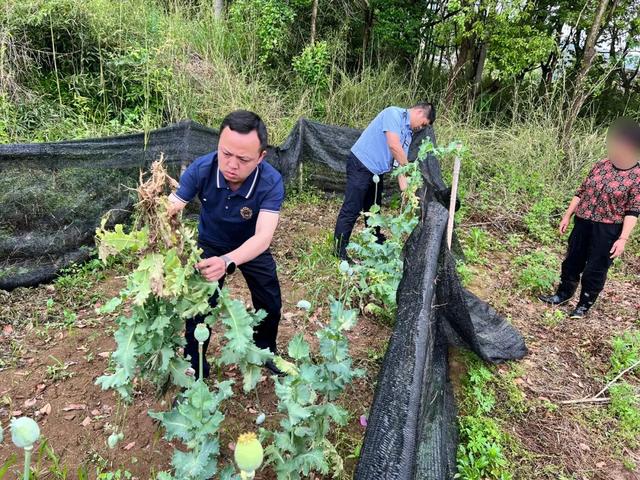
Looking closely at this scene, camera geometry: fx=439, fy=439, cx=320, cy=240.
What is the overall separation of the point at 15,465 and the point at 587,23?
1078 centimetres

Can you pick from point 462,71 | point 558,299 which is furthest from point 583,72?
point 558,299

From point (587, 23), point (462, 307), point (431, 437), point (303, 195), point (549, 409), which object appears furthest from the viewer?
point (587, 23)

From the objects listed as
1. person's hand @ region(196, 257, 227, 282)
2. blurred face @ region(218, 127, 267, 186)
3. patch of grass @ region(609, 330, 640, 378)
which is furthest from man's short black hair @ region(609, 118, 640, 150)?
person's hand @ region(196, 257, 227, 282)

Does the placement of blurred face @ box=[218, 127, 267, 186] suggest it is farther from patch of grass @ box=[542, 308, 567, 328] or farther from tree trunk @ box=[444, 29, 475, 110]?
tree trunk @ box=[444, 29, 475, 110]

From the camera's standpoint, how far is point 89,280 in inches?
150

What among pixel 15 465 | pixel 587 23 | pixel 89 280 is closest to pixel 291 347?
pixel 15 465

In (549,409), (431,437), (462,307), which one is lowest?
(549,409)

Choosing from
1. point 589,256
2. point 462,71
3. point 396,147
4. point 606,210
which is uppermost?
point 462,71

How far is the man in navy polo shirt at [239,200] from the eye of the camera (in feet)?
6.35

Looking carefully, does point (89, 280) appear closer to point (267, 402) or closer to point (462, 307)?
point (267, 402)

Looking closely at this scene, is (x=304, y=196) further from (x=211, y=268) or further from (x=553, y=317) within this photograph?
(x=211, y=268)

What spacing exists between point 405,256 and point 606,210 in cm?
179

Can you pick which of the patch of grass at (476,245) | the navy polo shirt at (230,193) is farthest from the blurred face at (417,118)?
the navy polo shirt at (230,193)

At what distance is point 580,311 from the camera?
399 cm
